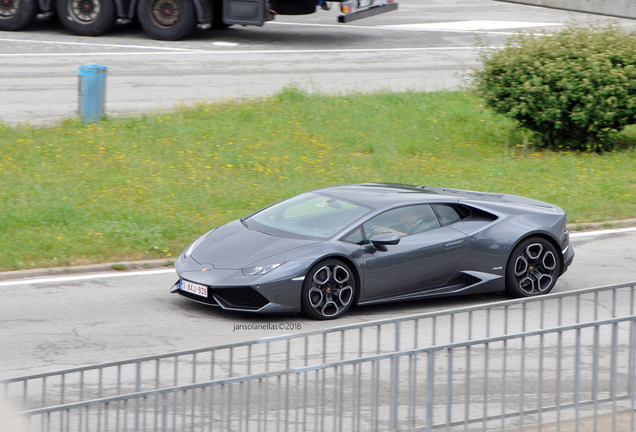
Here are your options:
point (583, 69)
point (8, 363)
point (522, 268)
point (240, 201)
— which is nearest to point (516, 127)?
point (583, 69)

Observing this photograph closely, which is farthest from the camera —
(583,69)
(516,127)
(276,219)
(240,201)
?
(516,127)

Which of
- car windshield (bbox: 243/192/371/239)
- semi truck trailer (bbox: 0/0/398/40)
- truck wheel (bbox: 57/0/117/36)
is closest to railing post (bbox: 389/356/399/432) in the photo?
car windshield (bbox: 243/192/371/239)

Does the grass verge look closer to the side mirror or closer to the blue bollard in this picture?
the blue bollard

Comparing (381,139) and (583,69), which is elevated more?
(583,69)

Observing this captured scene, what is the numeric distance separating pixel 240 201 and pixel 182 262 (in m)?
4.24

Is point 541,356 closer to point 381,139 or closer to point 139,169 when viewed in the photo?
point 139,169

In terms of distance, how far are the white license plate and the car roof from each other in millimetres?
2007

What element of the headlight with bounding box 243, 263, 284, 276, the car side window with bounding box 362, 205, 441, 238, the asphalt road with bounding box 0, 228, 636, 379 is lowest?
the asphalt road with bounding box 0, 228, 636, 379

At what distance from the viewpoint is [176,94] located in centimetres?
1988

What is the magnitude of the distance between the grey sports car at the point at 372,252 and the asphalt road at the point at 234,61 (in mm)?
9163

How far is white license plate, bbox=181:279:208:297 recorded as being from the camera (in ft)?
28.8

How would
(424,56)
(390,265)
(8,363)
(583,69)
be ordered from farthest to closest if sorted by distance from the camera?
(424,56)
(583,69)
(390,265)
(8,363)

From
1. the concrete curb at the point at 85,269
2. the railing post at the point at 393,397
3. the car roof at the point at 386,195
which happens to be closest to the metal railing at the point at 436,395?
the railing post at the point at 393,397

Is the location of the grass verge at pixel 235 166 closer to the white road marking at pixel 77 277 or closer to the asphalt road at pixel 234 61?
the white road marking at pixel 77 277
